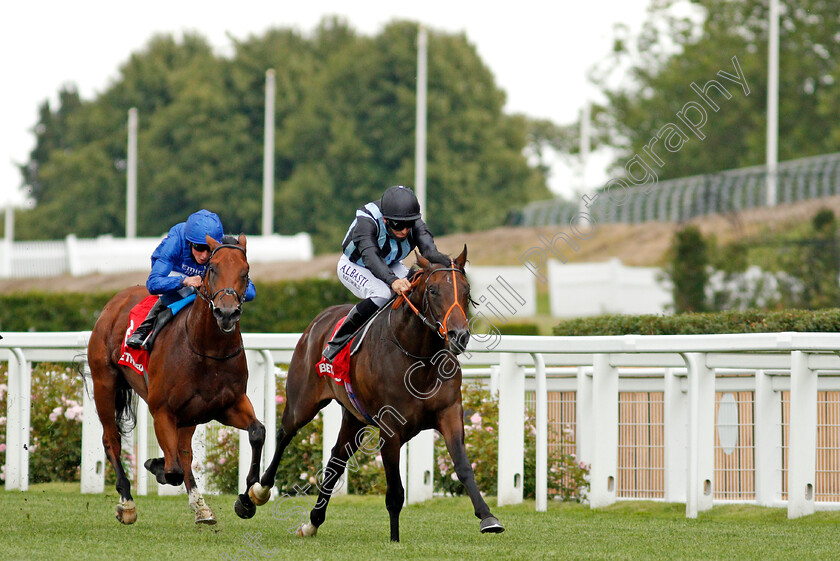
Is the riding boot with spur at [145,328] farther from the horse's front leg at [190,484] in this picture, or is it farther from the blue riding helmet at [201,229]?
the horse's front leg at [190,484]

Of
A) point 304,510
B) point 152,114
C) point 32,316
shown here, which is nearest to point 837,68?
point 32,316

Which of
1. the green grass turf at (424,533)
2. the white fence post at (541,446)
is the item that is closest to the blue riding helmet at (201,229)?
the green grass turf at (424,533)

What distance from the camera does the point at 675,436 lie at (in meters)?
6.92

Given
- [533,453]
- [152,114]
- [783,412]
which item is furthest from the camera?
[152,114]

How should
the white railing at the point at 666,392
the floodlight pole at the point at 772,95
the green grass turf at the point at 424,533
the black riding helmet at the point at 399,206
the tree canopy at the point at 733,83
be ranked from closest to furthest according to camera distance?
the green grass turf at the point at 424,533
the black riding helmet at the point at 399,206
the white railing at the point at 666,392
the floodlight pole at the point at 772,95
the tree canopy at the point at 733,83

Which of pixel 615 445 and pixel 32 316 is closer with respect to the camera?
pixel 615 445

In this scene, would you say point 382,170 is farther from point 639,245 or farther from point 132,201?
point 639,245

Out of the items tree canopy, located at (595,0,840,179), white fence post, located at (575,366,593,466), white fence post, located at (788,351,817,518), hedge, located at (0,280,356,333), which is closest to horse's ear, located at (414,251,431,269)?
white fence post, located at (788,351,817,518)

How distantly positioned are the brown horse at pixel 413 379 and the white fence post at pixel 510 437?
1190 millimetres

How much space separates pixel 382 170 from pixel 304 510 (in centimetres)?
3658

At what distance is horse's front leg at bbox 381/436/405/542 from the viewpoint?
18.5 ft

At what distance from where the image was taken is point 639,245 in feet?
84.4

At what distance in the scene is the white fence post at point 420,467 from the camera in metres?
7.60

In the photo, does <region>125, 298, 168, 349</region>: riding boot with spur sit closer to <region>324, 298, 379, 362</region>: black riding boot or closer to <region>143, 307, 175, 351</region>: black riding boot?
<region>143, 307, 175, 351</region>: black riding boot
